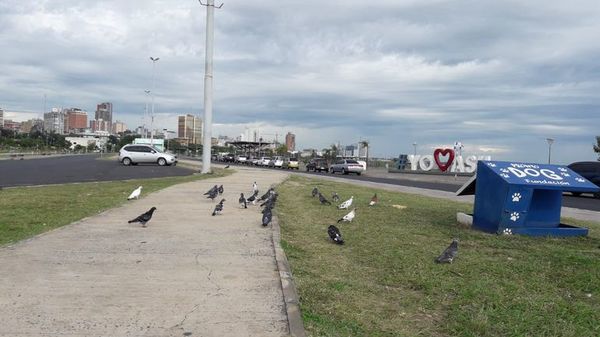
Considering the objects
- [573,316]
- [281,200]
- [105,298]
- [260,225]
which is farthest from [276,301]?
[281,200]

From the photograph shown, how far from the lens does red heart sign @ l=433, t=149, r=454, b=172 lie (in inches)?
2142

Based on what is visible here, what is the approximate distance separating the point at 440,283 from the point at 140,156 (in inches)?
1468

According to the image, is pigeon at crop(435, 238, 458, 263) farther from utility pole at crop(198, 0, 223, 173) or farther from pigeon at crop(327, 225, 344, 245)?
utility pole at crop(198, 0, 223, 173)

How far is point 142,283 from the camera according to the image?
5555 millimetres

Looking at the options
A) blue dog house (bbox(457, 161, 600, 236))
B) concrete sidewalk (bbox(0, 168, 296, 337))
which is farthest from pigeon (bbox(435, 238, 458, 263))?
blue dog house (bbox(457, 161, 600, 236))

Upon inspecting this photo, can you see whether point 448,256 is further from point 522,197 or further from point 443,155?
point 443,155

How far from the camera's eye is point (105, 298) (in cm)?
499

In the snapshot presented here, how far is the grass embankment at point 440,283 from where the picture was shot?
4.68m

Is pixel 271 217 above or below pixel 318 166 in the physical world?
above

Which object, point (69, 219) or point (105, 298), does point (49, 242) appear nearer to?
point (69, 219)

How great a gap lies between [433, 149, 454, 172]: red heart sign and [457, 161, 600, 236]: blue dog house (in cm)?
4521

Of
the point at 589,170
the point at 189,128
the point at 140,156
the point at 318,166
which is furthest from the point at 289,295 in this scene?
the point at 189,128

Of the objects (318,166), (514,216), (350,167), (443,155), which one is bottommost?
(318,166)

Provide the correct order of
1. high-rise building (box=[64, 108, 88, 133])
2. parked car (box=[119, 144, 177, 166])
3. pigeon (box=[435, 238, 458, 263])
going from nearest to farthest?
pigeon (box=[435, 238, 458, 263]), parked car (box=[119, 144, 177, 166]), high-rise building (box=[64, 108, 88, 133])
